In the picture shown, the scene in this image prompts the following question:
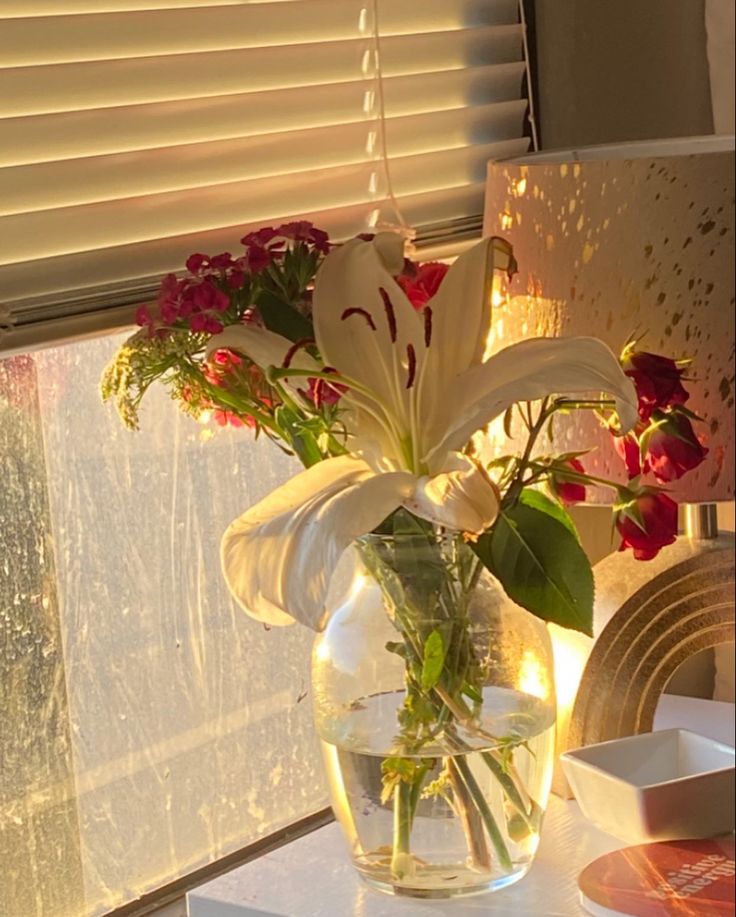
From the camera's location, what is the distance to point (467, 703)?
102cm

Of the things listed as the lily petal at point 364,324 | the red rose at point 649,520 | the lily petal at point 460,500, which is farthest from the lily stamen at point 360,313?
the red rose at point 649,520

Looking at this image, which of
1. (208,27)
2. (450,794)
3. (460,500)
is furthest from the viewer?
(208,27)

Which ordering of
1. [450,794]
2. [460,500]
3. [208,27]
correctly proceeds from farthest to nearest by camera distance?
[208,27]
[450,794]
[460,500]

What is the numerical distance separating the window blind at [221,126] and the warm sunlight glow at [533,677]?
0.38 metres

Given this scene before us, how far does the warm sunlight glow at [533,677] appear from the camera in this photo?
105cm

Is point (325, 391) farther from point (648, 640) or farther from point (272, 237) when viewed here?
point (648, 640)

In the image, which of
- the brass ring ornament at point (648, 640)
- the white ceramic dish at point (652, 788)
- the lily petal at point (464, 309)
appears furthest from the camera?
the brass ring ornament at point (648, 640)

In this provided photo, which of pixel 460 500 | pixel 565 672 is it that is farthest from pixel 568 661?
pixel 460 500

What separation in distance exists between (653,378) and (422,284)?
166mm

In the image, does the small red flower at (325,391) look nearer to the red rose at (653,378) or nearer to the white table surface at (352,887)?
the red rose at (653,378)

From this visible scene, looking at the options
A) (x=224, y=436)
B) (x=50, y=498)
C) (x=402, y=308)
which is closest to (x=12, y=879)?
(x=50, y=498)

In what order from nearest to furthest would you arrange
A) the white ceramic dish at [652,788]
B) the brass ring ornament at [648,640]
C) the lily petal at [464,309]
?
the lily petal at [464,309] < the white ceramic dish at [652,788] < the brass ring ornament at [648,640]

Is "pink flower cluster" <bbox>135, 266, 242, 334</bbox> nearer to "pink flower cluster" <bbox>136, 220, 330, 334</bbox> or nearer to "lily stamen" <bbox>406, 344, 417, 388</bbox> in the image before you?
"pink flower cluster" <bbox>136, 220, 330, 334</bbox>

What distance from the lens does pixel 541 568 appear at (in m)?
0.99
